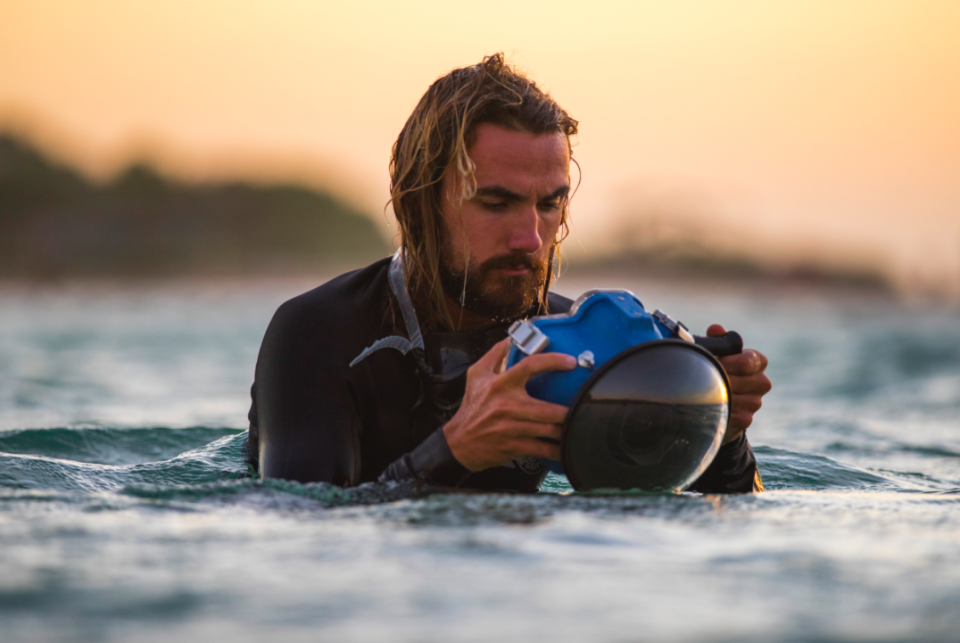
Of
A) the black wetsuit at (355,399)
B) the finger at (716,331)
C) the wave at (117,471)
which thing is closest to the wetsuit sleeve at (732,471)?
the black wetsuit at (355,399)

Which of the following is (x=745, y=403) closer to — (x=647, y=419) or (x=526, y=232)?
(x=647, y=419)

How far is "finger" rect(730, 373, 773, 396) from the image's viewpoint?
3244 millimetres

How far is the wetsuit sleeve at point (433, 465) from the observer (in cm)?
302

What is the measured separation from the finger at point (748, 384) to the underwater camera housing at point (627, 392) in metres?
0.34

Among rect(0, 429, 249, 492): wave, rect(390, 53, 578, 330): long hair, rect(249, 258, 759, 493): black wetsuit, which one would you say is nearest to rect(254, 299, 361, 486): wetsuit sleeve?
rect(249, 258, 759, 493): black wetsuit

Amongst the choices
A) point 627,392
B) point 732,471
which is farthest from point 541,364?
point 732,471

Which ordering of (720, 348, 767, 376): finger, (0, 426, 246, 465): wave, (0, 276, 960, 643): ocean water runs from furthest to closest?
(0, 426, 246, 465): wave < (720, 348, 767, 376): finger < (0, 276, 960, 643): ocean water

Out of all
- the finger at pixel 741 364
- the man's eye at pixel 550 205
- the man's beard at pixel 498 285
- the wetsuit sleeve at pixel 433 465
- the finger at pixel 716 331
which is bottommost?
the wetsuit sleeve at pixel 433 465

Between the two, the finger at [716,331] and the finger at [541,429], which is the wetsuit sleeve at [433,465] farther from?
the finger at [716,331]

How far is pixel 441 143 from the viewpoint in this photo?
142 inches

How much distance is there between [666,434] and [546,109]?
1.39 metres

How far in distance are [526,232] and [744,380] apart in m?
0.86

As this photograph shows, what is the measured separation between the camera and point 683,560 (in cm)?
253

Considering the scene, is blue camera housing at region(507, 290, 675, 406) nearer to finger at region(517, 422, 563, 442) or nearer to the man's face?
finger at region(517, 422, 563, 442)
